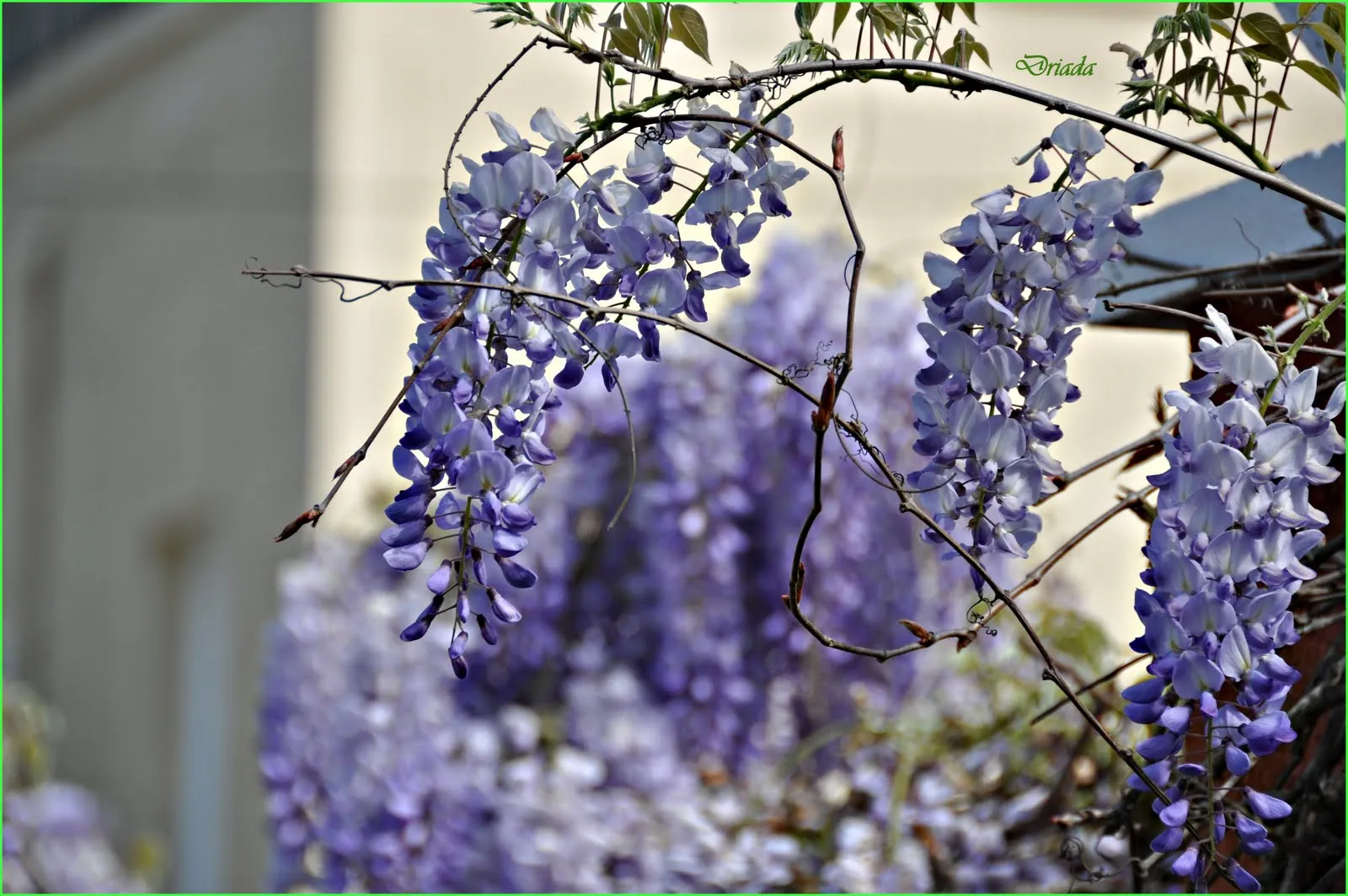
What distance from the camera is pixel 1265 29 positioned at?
2.70 ft

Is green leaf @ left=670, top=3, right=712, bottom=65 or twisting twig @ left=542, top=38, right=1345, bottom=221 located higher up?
green leaf @ left=670, top=3, right=712, bottom=65

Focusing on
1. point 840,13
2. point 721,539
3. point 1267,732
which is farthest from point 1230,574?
point 721,539

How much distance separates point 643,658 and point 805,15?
5.53 ft

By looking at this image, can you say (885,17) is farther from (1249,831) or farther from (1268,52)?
(1249,831)

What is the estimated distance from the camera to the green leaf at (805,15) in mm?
774

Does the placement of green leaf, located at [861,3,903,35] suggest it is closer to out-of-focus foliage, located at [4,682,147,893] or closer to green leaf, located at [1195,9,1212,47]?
green leaf, located at [1195,9,1212,47]

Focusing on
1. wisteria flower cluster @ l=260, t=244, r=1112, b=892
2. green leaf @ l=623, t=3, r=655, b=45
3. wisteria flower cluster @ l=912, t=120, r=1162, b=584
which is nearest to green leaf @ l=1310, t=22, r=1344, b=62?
wisteria flower cluster @ l=912, t=120, r=1162, b=584

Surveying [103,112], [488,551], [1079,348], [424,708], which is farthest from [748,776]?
[103,112]

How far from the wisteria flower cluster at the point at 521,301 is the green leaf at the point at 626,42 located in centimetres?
5

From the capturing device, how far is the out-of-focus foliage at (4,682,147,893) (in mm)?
2250

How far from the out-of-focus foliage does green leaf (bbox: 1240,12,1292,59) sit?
2011mm

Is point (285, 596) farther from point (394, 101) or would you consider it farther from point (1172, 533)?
point (394, 101)

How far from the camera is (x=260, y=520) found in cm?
492
